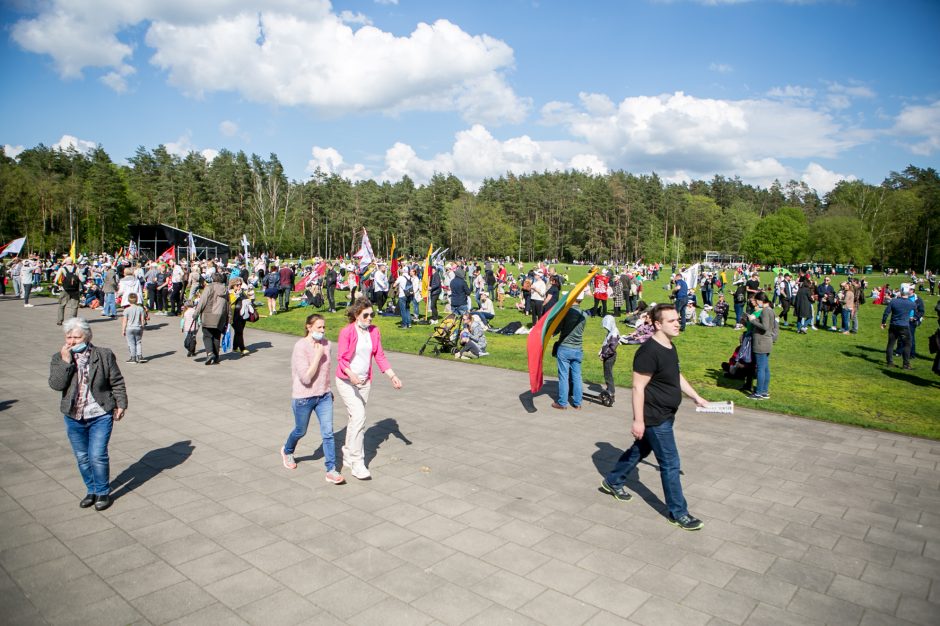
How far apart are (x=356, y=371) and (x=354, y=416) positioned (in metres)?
0.48

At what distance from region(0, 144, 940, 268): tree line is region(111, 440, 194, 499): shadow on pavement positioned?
6696 centimetres

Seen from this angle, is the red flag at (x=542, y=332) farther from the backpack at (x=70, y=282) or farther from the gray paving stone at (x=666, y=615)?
the backpack at (x=70, y=282)

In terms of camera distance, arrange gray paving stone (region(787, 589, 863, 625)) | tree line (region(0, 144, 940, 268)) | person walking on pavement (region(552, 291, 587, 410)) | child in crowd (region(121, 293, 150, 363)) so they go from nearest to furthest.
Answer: gray paving stone (region(787, 589, 863, 625)), person walking on pavement (region(552, 291, 587, 410)), child in crowd (region(121, 293, 150, 363)), tree line (region(0, 144, 940, 268))

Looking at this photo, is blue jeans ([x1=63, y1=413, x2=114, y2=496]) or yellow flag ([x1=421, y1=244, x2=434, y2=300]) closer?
blue jeans ([x1=63, y1=413, x2=114, y2=496])

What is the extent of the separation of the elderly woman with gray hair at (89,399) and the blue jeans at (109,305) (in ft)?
60.5

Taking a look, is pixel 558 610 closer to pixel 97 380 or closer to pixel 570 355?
pixel 97 380

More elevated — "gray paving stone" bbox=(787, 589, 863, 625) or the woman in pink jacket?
the woman in pink jacket

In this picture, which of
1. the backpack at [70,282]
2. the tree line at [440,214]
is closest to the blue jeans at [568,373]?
the backpack at [70,282]

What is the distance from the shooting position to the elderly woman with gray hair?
5070 millimetres

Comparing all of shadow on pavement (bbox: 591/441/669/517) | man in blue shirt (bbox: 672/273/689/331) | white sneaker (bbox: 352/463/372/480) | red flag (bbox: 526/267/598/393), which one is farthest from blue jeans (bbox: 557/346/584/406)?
man in blue shirt (bbox: 672/273/689/331)

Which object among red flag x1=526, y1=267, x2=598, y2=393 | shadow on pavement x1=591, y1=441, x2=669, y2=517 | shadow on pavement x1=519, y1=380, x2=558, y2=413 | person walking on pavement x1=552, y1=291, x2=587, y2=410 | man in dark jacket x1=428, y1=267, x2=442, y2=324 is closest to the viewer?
shadow on pavement x1=591, y1=441, x2=669, y2=517

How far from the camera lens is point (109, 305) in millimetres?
21000

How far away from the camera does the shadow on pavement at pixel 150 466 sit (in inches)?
229

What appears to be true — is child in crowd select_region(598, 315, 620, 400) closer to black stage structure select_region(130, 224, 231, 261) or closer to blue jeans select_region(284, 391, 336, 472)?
blue jeans select_region(284, 391, 336, 472)
